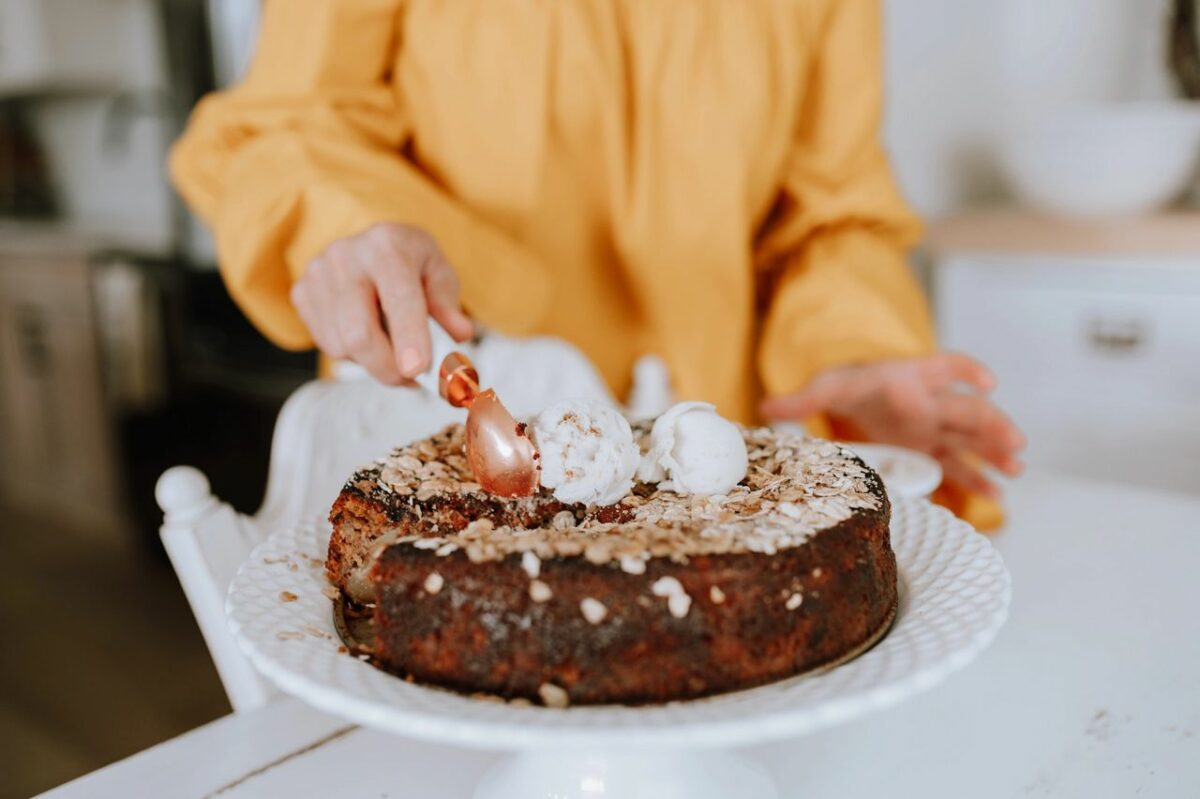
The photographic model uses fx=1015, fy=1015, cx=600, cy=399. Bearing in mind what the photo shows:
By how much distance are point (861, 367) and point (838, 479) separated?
1.47ft

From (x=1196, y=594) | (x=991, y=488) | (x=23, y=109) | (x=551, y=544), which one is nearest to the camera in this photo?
(x=551, y=544)

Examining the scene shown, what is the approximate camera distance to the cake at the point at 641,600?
429 mm

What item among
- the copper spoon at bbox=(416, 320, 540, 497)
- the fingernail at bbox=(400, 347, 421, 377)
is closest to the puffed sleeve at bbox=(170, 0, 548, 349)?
the fingernail at bbox=(400, 347, 421, 377)

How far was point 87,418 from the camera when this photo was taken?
286 centimetres

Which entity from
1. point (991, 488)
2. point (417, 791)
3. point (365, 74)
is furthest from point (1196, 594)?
point (365, 74)

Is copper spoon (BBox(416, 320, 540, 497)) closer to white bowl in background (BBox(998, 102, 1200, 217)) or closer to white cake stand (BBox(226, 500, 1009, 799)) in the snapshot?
white cake stand (BBox(226, 500, 1009, 799))

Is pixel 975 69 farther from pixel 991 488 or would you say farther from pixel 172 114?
pixel 172 114

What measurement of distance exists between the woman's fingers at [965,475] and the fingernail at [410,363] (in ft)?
1.61

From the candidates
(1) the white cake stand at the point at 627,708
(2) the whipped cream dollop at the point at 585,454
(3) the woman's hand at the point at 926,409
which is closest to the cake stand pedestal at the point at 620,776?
(1) the white cake stand at the point at 627,708

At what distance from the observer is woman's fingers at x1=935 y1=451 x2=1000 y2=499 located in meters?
0.86

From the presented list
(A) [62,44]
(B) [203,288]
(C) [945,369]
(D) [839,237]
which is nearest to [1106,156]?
(D) [839,237]

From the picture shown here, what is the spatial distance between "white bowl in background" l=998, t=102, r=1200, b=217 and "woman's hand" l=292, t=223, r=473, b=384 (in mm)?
1271

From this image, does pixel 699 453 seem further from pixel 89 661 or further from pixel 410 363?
pixel 89 661

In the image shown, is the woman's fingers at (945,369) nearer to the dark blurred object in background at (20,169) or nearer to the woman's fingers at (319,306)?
the woman's fingers at (319,306)
